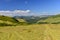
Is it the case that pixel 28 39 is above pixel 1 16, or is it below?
below

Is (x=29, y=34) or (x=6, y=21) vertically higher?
(x=6, y=21)

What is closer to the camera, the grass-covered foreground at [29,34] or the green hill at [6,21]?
the grass-covered foreground at [29,34]

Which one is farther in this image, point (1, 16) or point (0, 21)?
point (1, 16)

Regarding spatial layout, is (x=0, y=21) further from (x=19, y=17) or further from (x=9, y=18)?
(x=19, y=17)

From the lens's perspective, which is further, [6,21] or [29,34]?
[6,21]

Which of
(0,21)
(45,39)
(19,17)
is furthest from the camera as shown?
(19,17)

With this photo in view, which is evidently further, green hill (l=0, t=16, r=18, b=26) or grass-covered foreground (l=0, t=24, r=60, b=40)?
green hill (l=0, t=16, r=18, b=26)

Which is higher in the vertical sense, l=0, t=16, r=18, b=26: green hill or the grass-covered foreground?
l=0, t=16, r=18, b=26: green hill

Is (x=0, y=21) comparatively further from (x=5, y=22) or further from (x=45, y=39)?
(x=45, y=39)

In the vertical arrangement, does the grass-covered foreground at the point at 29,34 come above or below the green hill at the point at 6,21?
below

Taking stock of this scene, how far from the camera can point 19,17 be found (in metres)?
31.9

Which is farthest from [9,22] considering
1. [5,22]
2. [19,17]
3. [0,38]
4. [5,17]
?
[0,38]

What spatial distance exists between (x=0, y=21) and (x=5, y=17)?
277cm

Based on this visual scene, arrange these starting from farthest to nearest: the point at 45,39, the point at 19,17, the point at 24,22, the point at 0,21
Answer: the point at 19,17
the point at 24,22
the point at 0,21
the point at 45,39
